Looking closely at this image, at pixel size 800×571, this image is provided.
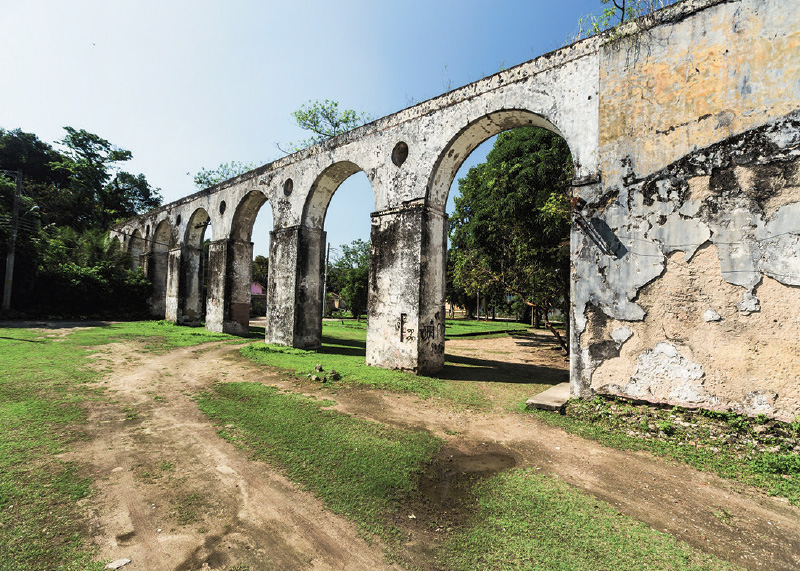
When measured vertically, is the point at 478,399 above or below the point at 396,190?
below

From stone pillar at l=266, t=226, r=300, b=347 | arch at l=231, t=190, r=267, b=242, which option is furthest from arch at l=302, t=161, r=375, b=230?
arch at l=231, t=190, r=267, b=242

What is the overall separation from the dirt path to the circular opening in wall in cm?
552

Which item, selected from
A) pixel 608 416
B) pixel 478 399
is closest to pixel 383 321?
pixel 478 399

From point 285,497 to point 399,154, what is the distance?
7214 mm

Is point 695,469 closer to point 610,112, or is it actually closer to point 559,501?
point 559,501

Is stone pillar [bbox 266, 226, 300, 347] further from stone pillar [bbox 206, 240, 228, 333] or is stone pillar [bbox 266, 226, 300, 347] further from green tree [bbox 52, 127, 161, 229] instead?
green tree [bbox 52, 127, 161, 229]

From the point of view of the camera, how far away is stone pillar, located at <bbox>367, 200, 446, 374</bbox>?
7555 mm

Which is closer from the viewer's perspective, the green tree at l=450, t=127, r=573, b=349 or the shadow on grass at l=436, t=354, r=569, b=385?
the shadow on grass at l=436, t=354, r=569, b=385

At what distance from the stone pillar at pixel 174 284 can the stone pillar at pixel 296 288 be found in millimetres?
7358

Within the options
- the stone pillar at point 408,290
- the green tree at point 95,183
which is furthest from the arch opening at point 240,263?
the green tree at point 95,183

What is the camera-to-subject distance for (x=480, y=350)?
11.8 metres

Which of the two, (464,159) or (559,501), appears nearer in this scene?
(559,501)

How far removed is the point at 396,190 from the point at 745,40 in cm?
569

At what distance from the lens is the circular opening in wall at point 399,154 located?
834 centimetres
